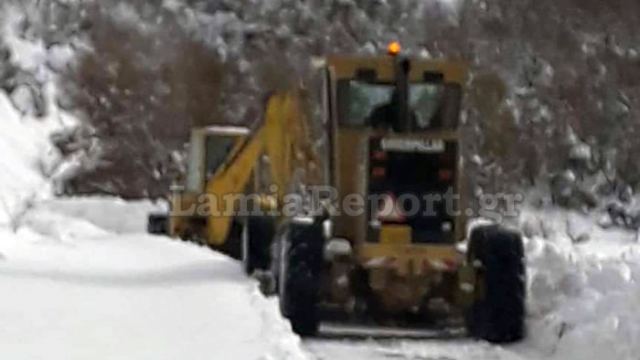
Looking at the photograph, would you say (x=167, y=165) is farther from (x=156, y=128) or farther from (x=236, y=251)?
(x=236, y=251)

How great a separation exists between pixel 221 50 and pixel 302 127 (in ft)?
108

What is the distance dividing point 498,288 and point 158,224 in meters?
13.3

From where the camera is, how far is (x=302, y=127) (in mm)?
16969

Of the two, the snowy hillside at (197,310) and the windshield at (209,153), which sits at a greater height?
the windshield at (209,153)

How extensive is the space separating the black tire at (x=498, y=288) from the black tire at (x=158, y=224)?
40.6 ft

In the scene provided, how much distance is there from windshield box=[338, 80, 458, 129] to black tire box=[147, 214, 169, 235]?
11.4 metres

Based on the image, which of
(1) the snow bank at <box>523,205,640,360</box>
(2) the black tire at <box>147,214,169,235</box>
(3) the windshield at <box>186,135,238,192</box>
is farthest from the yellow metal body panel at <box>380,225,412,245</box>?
(2) the black tire at <box>147,214,169,235</box>

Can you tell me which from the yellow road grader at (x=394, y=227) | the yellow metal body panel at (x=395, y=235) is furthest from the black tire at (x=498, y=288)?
the yellow metal body panel at (x=395, y=235)

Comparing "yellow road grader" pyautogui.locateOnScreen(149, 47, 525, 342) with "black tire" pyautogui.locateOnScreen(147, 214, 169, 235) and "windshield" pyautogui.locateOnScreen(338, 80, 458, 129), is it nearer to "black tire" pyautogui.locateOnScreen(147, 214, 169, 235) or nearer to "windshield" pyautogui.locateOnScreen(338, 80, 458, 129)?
"windshield" pyautogui.locateOnScreen(338, 80, 458, 129)

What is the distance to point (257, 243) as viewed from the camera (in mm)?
18062

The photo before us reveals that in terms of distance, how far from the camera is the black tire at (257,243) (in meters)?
18.0

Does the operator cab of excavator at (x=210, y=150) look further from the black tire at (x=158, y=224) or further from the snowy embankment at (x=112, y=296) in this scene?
the black tire at (x=158, y=224)

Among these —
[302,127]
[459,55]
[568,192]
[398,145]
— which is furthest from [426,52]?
[398,145]

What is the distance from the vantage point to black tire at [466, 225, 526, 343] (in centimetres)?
1334
